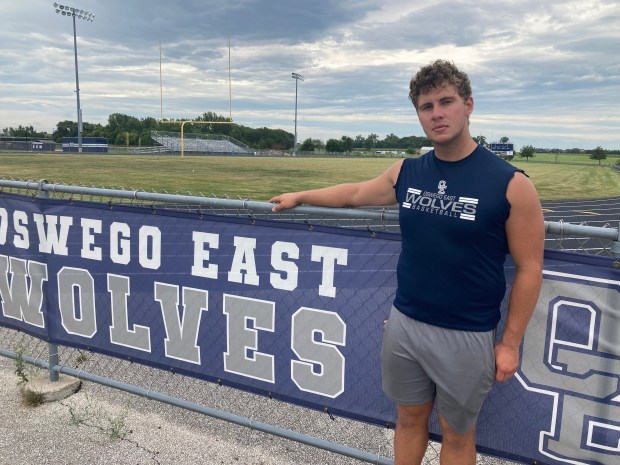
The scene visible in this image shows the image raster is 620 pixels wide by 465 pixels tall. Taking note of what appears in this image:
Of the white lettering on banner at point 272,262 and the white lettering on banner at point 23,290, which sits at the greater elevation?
the white lettering on banner at point 272,262

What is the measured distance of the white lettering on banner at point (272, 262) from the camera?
2824 mm

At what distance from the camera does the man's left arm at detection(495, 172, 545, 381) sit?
1.92 m

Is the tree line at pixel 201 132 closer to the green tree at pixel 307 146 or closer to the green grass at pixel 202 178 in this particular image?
the green tree at pixel 307 146

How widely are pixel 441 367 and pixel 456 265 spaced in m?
0.47

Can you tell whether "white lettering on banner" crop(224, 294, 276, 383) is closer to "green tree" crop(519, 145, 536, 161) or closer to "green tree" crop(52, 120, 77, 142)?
"green tree" crop(52, 120, 77, 142)

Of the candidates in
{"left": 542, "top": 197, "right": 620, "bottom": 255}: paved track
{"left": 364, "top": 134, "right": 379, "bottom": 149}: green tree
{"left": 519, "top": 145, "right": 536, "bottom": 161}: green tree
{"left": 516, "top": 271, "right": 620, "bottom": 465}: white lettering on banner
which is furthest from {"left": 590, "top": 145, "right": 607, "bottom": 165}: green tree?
{"left": 516, "top": 271, "right": 620, "bottom": 465}: white lettering on banner

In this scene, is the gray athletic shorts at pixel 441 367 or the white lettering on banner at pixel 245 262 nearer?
the gray athletic shorts at pixel 441 367

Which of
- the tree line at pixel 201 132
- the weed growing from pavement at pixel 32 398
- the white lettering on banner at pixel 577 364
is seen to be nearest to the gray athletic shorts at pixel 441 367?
the white lettering on banner at pixel 577 364

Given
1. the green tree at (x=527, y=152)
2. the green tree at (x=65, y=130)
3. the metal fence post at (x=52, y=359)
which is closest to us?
the metal fence post at (x=52, y=359)

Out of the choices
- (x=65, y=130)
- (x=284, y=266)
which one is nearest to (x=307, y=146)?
(x=65, y=130)

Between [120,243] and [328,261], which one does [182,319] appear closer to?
[120,243]

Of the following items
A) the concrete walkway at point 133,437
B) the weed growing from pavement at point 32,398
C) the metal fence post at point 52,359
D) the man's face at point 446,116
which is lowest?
the concrete walkway at point 133,437

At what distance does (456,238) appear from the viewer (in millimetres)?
2053

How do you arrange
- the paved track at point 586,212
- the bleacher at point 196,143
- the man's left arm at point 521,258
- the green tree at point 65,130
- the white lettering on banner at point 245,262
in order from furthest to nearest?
1. the green tree at point 65,130
2. the bleacher at point 196,143
3. the paved track at point 586,212
4. the white lettering on banner at point 245,262
5. the man's left arm at point 521,258
